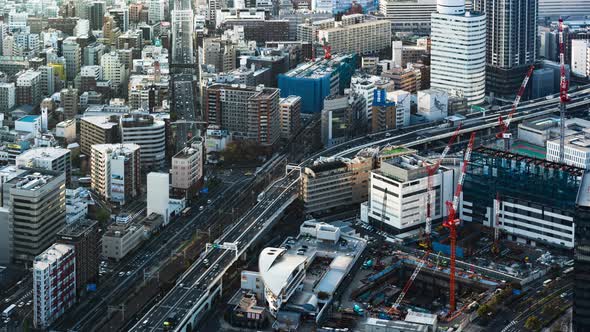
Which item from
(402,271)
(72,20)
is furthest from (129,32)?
(402,271)

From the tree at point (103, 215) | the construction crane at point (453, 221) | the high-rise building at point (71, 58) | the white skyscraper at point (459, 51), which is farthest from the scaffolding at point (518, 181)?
the high-rise building at point (71, 58)

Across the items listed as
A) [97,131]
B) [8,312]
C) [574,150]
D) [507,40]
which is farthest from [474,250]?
[507,40]

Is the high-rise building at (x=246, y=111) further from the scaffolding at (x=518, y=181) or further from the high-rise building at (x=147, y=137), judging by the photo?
the scaffolding at (x=518, y=181)

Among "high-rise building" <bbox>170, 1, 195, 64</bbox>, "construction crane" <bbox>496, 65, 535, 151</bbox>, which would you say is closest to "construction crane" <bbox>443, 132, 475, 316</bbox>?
"construction crane" <bbox>496, 65, 535, 151</bbox>

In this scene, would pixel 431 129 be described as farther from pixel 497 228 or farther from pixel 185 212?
pixel 185 212

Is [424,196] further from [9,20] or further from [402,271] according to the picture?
[9,20]
